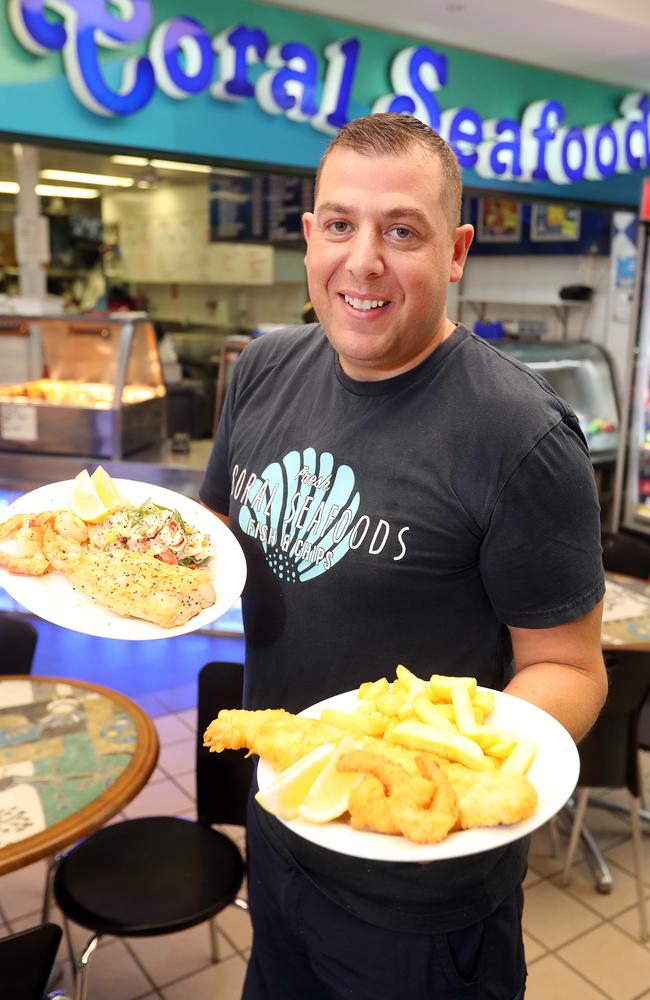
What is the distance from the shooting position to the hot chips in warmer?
1287mm

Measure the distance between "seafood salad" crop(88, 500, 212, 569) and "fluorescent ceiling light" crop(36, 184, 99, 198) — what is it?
8759 mm

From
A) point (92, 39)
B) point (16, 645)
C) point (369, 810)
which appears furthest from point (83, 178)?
point (369, 810)

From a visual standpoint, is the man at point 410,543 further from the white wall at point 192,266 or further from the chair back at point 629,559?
the white wall at point 192,266

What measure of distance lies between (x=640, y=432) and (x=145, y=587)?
233 inches

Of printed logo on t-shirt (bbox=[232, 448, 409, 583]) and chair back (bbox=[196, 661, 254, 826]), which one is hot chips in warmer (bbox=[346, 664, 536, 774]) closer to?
printed logo on t-shirt (bbox=[232, 448, 409, 583])

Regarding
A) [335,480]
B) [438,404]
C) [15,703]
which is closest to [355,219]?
[438,404]

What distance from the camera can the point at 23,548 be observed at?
1.78 m

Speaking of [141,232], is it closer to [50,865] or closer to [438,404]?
[50,865]

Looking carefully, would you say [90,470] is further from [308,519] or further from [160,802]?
[308,519]

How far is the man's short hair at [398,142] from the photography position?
1.47 metres

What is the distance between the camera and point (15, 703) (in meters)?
3.03

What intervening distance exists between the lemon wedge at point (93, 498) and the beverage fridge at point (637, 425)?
5649 mm

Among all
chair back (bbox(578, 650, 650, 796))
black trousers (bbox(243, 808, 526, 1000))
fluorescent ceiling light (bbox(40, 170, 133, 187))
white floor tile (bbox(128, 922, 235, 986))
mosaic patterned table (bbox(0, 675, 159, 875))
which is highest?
fluorescent ceiling light (bbox(40, 170, 133, 187))

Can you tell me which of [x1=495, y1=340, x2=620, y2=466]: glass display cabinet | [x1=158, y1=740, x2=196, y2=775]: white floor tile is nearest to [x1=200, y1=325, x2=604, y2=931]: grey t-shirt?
[x1=158, y1=740, x2=196, y2=775]: white floor tile
